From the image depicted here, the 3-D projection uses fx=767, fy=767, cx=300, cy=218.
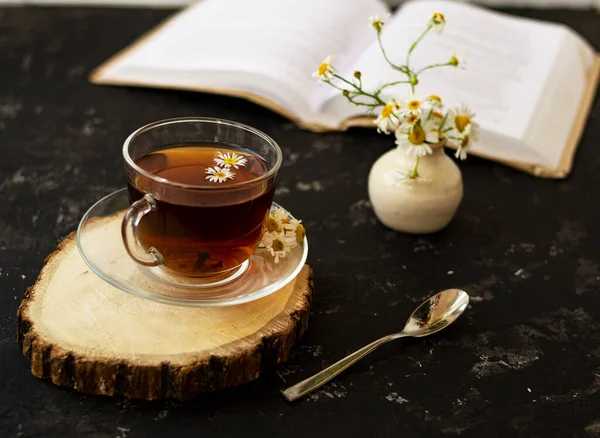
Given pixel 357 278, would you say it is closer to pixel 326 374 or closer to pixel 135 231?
pixel 326 374

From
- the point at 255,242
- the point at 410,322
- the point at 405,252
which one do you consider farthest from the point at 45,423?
the point at 405,252

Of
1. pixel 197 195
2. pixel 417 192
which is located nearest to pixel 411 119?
pixel 417 192

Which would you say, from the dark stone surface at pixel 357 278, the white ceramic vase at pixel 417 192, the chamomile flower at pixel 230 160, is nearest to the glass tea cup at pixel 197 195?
the chamomile flower at pixel 230 160

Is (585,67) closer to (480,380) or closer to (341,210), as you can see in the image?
(341,210)

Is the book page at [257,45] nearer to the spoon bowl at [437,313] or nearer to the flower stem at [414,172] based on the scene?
the flower stem at [414,172]

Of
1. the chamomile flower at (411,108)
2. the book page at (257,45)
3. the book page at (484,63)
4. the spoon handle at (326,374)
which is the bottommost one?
the book page at (257,45)

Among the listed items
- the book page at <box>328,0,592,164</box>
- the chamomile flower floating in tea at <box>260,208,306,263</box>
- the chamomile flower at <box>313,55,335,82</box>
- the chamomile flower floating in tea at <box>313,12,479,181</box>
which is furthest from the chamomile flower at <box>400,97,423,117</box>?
the book page at <box>328,0,592,164</box>
